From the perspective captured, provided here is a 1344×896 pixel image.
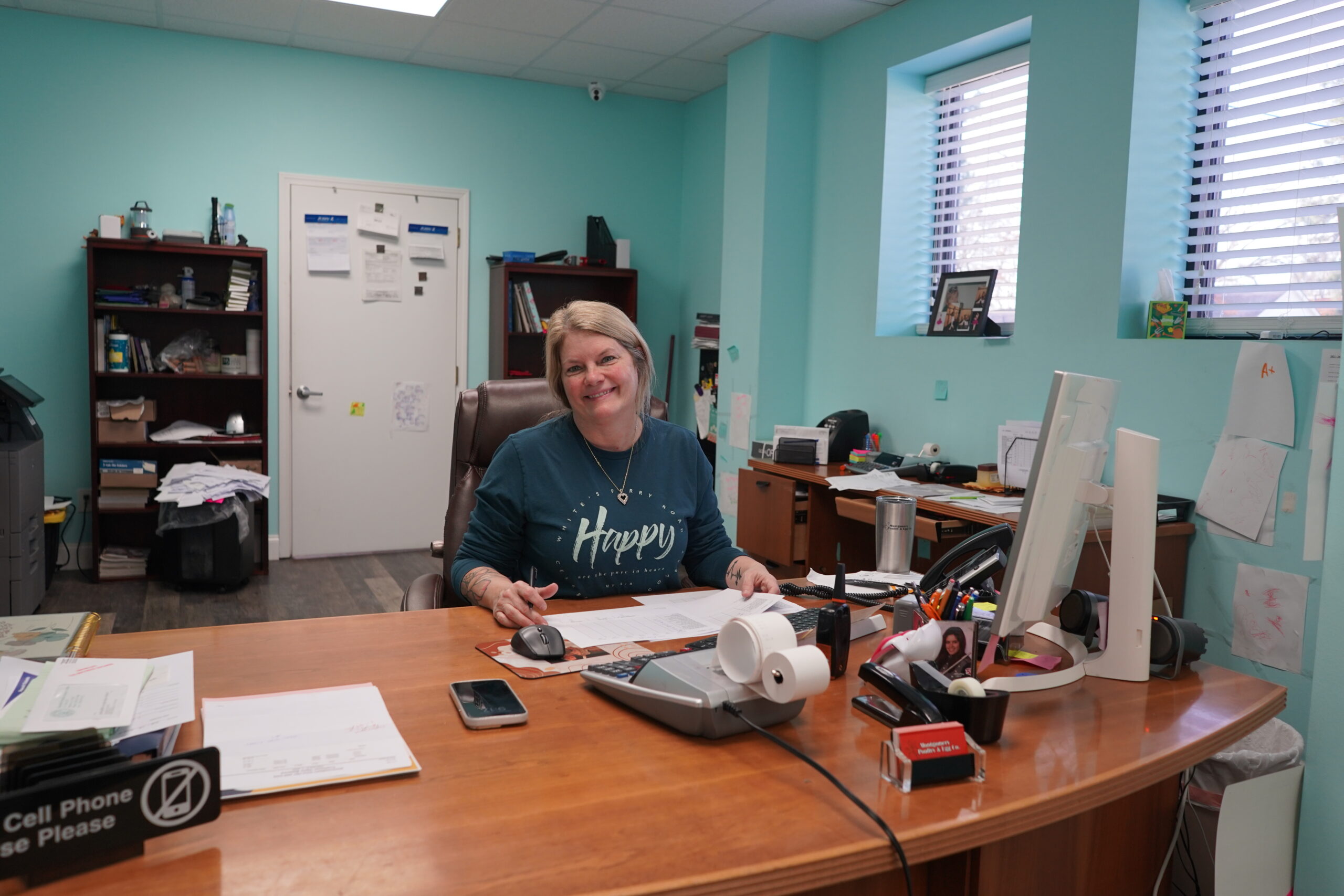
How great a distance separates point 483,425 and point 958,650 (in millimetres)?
1422

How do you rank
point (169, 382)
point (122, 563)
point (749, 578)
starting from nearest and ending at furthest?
point (749, 578) < point (122, 563) < point (169, 382)

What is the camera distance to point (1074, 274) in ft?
10.5

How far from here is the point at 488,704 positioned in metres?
1.21

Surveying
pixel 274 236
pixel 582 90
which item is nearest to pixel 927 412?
pixel 582 90

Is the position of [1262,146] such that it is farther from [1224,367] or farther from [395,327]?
[395,327]

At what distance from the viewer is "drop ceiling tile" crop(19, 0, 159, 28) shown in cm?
438

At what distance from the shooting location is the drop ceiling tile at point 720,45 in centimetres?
446

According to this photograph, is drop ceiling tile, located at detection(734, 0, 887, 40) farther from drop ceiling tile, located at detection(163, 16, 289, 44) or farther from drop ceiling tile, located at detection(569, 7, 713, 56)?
drop ceiling tile, located at detection(163, 16, 289, 44)

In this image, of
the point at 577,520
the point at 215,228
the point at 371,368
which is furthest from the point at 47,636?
the point at 371,368

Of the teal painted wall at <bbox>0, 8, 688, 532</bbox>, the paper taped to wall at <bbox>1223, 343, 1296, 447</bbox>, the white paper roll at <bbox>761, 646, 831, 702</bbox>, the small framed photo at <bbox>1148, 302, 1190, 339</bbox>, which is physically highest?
the teal painted wall at <bbox>0, 8, 688, 532</bbox>

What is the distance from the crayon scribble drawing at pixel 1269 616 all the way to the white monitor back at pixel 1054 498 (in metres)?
1.65

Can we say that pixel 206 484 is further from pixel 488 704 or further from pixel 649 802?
pixel 649 802

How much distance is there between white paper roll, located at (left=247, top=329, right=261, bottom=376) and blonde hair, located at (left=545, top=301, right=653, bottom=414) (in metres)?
3.30

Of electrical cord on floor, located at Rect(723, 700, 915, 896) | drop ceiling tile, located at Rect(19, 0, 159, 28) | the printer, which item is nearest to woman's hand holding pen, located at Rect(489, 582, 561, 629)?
electrical cord on floor, located at Rect(723, 700, 915, 896)
